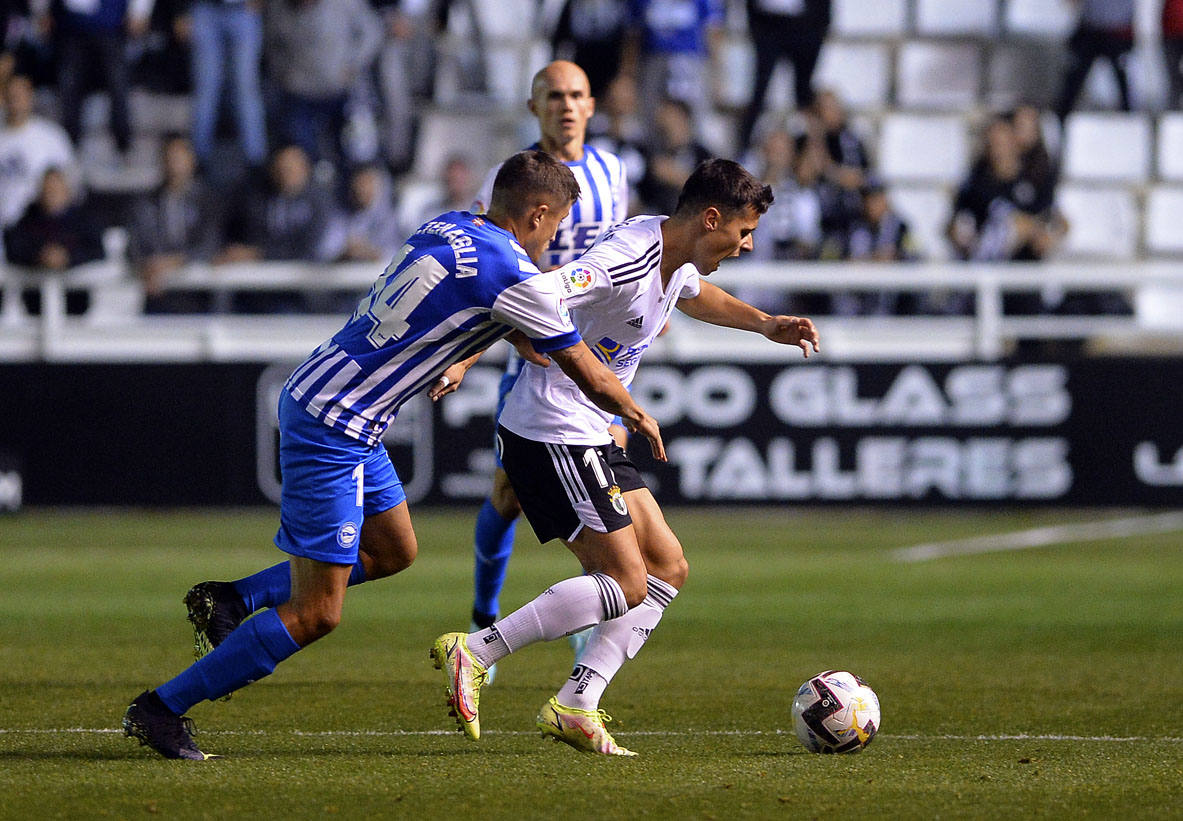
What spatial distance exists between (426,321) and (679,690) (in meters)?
2.46

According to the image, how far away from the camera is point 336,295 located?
602 inches

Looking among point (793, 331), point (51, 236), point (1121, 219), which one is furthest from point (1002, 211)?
point (793, 331)

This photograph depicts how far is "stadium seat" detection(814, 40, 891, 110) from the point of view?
739 inches

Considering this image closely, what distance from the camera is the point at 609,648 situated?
5895mm

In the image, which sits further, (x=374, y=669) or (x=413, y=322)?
(x=374, y=669)

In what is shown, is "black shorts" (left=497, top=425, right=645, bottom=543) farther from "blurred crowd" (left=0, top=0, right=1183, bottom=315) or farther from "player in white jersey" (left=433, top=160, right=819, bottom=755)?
"blurred crowd" (left=0, top=0, right=1183, bottom=315)

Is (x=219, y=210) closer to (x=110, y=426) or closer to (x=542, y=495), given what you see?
(x=110, y=426)

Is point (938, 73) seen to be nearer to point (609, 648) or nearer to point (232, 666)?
point (609, 648)

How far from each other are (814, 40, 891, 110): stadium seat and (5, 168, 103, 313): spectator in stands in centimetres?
807

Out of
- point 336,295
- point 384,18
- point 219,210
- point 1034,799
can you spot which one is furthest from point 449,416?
point 1034,799

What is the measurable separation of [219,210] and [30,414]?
2.47m

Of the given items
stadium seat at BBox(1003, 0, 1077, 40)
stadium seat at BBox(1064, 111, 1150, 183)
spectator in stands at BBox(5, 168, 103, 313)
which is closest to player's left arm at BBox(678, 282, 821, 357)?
spectator in stands at BBox(5, 168, 103, 313)

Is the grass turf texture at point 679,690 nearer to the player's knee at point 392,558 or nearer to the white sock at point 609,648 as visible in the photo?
the white sock at point 609,648

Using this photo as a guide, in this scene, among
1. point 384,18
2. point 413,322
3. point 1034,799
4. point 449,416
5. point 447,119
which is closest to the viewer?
point 1034,799
